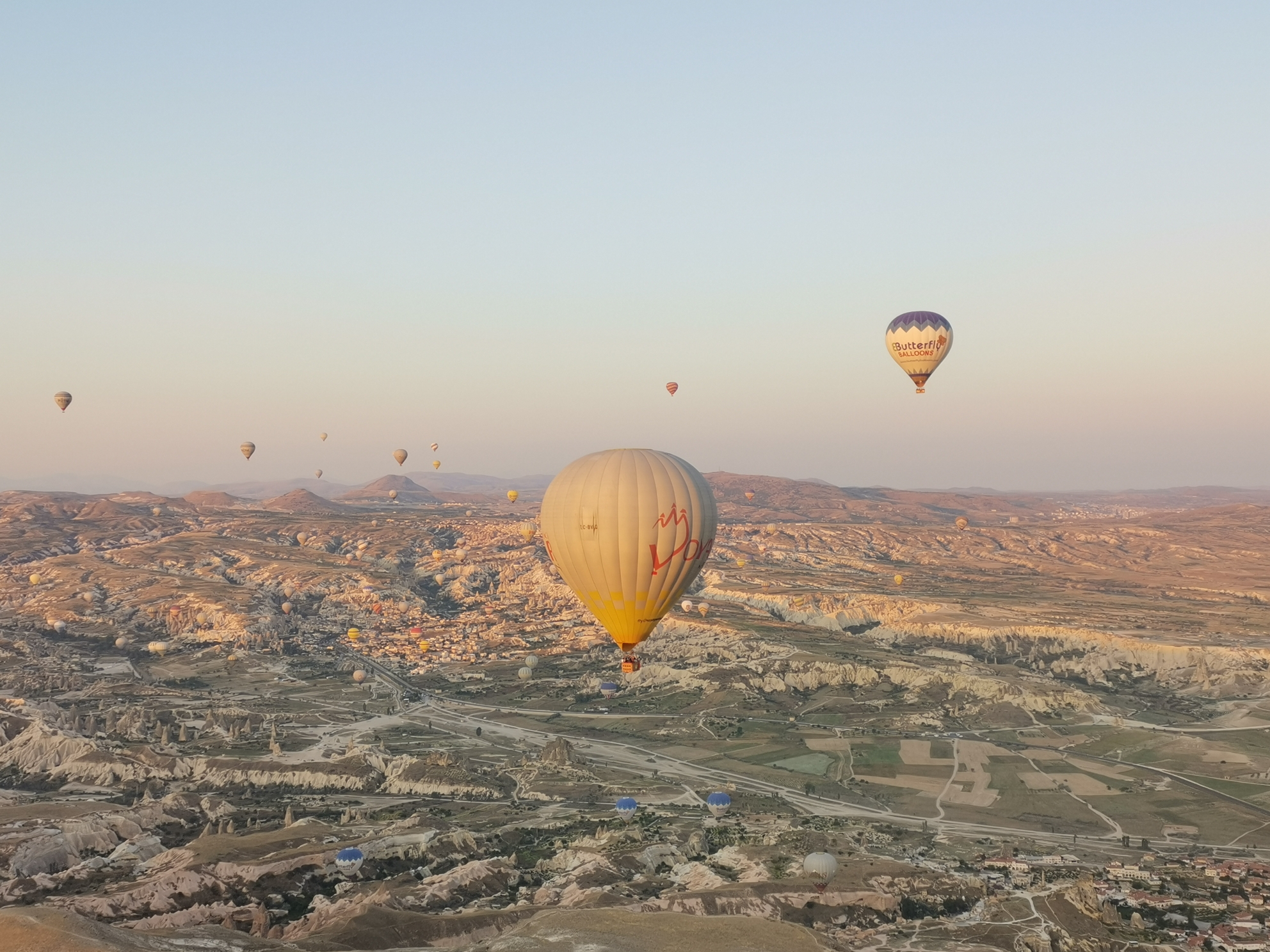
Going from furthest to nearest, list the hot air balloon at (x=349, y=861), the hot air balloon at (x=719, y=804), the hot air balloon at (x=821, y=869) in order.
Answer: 1. the hot air balloon at (x=719, y=804)
2. the hot air balloon at (x=349, y=861)
3. the hot air balloon at (x=821, y=869)

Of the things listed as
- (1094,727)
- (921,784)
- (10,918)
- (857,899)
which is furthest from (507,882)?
(1094,727)

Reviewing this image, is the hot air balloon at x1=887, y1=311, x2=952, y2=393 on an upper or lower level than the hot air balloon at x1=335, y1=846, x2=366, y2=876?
upper

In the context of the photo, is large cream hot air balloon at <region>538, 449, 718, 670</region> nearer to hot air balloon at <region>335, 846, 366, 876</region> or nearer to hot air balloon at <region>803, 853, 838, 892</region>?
hot air balloon at <region>803, 853, 838, 892</region>

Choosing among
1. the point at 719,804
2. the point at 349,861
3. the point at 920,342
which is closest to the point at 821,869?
the point at 719,804

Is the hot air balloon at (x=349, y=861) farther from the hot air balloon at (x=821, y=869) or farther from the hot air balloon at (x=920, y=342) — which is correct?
the hot air balloon at (x=920, y=342)

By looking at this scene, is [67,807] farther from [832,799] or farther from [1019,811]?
[1019,811]

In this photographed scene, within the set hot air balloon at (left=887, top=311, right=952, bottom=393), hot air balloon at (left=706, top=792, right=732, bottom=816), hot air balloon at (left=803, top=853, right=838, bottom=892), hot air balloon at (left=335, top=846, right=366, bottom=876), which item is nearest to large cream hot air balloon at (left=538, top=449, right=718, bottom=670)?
hot air balloon at (left=803, top=853, right=838, bottom=892)

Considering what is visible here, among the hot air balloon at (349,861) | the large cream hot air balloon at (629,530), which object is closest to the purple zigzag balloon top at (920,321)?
the large cream hot air balloon at (629,530)
